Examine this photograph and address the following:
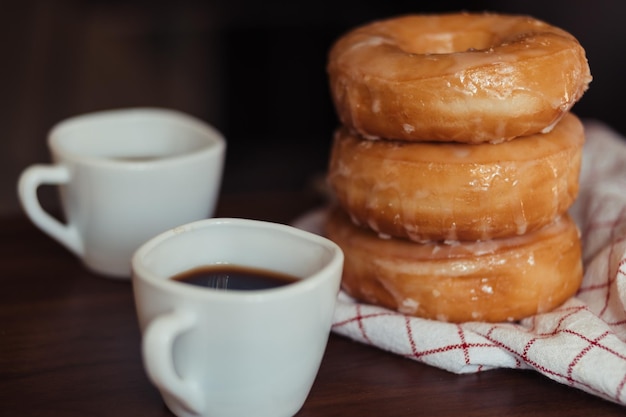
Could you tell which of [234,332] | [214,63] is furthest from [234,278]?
[214,63]

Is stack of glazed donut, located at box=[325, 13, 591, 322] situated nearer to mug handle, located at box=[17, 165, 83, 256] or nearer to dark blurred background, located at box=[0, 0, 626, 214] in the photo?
mug handle, located at box=[17, 165, 83, 256]

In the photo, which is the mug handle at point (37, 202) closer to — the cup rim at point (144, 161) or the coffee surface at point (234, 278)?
the cup rim at point (144, 161)

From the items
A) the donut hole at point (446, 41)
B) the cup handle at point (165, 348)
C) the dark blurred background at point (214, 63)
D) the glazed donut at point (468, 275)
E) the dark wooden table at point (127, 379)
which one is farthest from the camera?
the dark blurred background at point (214, 63)

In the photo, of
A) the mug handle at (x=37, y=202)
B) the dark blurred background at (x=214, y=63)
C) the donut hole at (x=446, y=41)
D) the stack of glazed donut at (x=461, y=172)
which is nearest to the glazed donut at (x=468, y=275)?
the stack of glazed donut at (x=461, y=172)

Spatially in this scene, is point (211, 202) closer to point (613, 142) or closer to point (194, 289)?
point (194, 289)

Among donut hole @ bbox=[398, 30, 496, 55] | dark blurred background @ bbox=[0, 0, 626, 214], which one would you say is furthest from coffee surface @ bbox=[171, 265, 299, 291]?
dark blurred background @ bbox=[0, 0, 626, 214]
